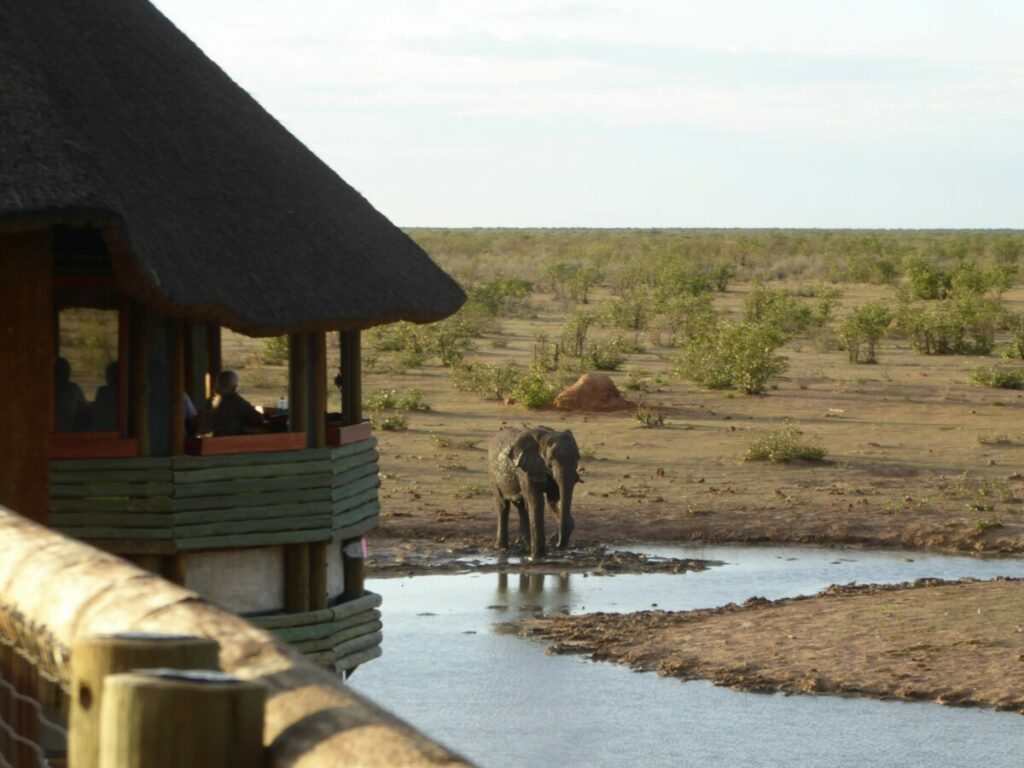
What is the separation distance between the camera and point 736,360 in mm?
27531

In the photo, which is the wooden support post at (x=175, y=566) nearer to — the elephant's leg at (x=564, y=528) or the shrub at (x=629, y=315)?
the elephant's leg at (x=564, y=528)

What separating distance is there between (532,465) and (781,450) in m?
5.50

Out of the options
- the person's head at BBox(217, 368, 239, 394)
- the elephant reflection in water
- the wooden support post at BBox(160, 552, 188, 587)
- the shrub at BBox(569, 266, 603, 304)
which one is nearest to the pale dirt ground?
the elephant reflection in water

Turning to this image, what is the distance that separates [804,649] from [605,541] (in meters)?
4.70

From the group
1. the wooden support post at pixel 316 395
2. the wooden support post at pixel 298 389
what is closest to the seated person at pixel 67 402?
the wooden support post at pixel 298 389

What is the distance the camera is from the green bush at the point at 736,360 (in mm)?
27375

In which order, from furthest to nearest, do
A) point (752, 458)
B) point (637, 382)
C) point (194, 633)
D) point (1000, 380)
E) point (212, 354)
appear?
point (1000, 380) < point (637, 382) < point (752, 458) < point (212, 354) < point (194, 633)

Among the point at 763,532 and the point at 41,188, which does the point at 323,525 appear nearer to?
the point at 41,188

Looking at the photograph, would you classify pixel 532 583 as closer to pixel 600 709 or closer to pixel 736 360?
pixel 600 709

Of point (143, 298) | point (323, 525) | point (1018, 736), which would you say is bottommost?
point (1018, 736)

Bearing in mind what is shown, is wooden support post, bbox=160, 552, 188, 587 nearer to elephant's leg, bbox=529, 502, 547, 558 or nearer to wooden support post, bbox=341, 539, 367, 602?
wooden support post, bbox=341, 539, 367, 602

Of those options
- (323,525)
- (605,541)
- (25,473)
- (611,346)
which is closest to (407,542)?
(605,541)

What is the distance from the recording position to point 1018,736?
11.5m

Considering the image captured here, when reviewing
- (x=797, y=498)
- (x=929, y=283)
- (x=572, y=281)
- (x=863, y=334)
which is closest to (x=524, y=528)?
(x=797, y=498)
